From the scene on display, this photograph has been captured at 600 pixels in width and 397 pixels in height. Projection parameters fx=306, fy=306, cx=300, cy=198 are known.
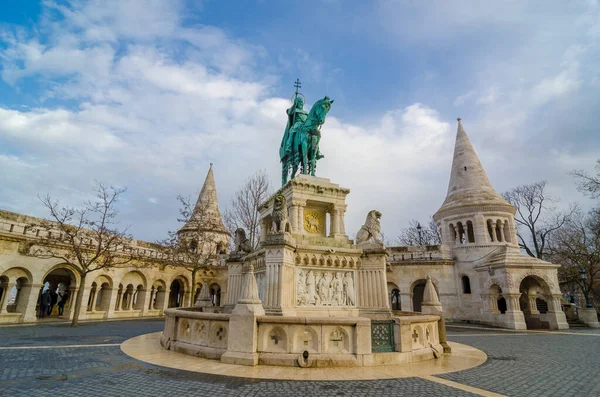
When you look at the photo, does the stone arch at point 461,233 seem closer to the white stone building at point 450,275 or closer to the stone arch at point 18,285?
the white stone building at point 450,275

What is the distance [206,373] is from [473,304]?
25.3 metres

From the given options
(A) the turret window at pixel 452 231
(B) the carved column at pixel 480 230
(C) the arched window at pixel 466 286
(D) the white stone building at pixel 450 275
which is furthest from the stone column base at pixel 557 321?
(A) the turret window at pixel 452 231

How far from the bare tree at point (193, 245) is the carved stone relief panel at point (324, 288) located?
17767mm

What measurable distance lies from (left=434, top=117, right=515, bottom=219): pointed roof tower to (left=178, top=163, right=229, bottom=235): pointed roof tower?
73.6ft

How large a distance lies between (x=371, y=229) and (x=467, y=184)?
22.1 metres

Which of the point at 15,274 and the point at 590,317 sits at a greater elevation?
the point at 15,274

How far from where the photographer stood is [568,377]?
6324 mm

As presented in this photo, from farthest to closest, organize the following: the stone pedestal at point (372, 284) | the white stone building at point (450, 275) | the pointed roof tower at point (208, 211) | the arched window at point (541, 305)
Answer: the pointed roof tower at point (208, 211), the arched window at point (541, 305), the white stone building at point (450, 275), the stone pedestal at point (372, 284)

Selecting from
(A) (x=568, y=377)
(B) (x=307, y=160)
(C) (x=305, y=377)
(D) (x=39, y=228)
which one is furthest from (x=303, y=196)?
(D) (x=39, y=228)

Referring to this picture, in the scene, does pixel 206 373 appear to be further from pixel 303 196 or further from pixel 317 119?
pixel 317 119

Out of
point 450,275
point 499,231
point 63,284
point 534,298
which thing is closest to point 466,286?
point 450,275

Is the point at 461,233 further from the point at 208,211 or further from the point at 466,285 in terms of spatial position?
the point at 208,211

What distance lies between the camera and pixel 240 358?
6.36m

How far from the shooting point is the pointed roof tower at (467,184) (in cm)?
2683
